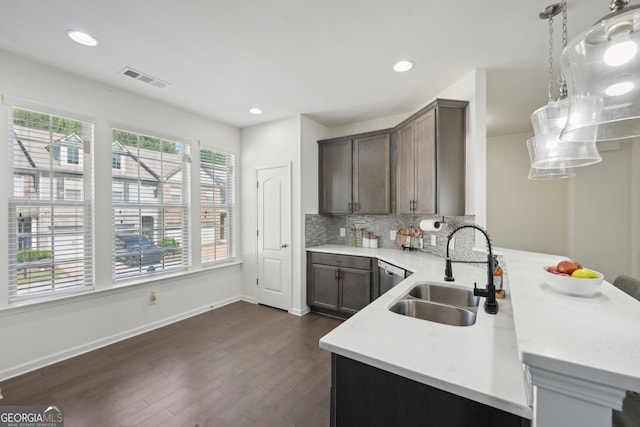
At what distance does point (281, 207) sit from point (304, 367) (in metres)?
2.15

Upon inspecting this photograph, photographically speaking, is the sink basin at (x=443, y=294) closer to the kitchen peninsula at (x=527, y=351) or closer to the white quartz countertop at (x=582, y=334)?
the kitchen peninsula at (x=527, y=351)

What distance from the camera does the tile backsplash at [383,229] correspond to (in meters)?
2.70

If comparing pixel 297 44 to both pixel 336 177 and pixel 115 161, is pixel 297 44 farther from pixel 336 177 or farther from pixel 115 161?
pixel 115 161

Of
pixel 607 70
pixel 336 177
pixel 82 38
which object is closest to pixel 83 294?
pixel 82 38

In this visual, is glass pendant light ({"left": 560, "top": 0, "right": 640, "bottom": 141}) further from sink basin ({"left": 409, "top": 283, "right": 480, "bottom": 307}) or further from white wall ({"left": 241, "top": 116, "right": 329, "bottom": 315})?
white wall ({"left": 241, "top": 116, "right": 329, "bottom": 315})

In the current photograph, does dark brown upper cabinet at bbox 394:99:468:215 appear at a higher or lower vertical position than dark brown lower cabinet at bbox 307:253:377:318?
higher

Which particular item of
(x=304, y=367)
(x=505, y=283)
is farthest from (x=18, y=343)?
(x=505, y=283)

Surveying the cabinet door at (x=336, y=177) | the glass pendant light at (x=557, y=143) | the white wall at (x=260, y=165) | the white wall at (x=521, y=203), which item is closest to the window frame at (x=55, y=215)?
the white wall at (x=260, y=165)

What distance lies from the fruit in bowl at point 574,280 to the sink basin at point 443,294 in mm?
681

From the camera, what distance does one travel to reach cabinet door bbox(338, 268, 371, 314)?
329cm

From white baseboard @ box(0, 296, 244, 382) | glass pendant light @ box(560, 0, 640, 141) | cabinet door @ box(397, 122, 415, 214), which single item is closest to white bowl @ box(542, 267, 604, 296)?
glass pendant light @ box(560, 0, 640, 141)

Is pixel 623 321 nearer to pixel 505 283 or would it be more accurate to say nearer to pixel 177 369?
pixel 505 283

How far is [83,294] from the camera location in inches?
103

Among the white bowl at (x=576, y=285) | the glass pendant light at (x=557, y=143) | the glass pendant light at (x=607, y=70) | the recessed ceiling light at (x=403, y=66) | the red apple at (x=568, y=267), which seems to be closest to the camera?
the glass pendant light at (x=607, y=70)
